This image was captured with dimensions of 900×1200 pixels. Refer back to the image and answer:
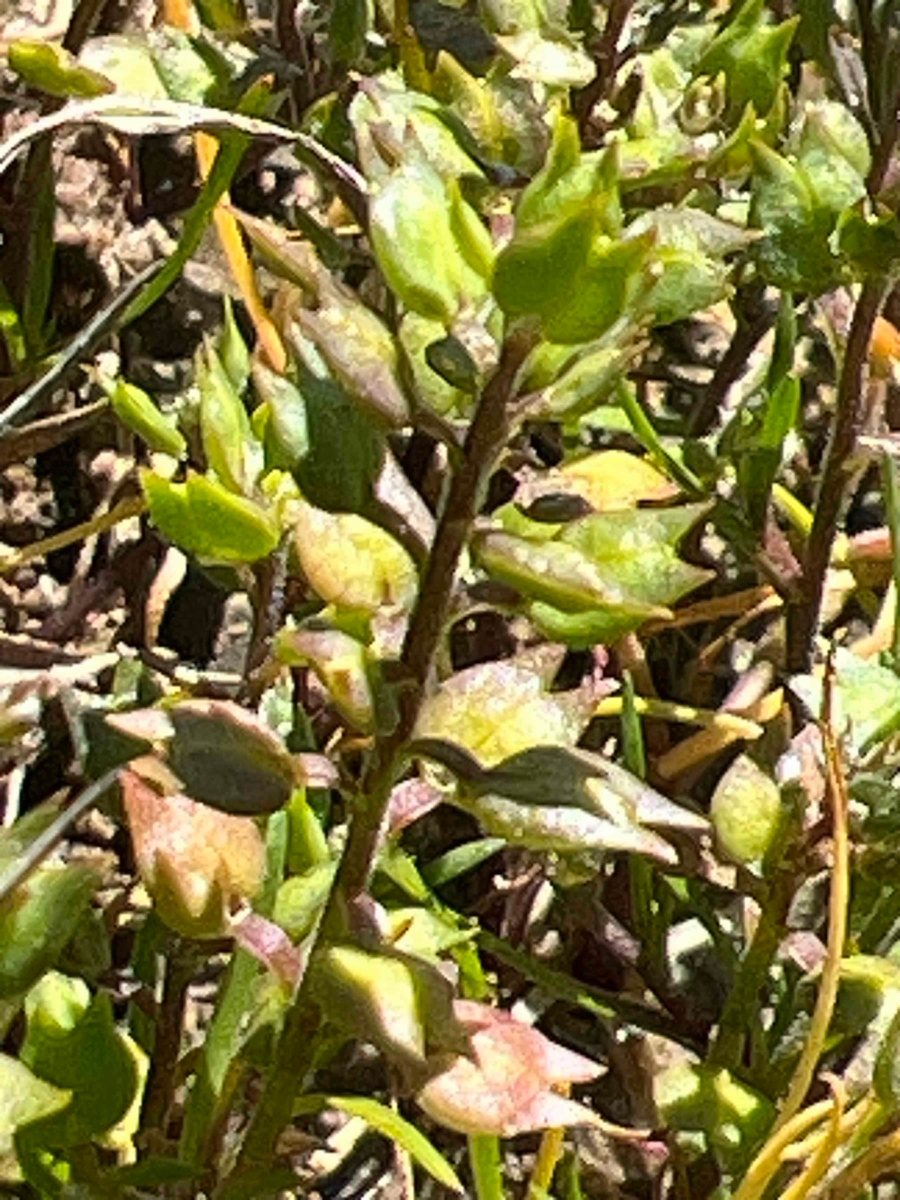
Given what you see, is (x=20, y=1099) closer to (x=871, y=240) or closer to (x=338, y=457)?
(x=338, y=457)

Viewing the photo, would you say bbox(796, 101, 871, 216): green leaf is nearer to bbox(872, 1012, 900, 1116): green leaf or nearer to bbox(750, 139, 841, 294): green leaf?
bbox(750, 139, 841, 294): green leaf

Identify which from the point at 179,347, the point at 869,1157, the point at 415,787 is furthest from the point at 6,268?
the point at 869,1157

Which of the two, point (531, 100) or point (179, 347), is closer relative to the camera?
point (531, 100)

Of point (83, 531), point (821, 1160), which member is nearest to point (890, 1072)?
point (821, 1160)

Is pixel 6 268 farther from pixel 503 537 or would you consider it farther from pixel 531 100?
pixel 503 537

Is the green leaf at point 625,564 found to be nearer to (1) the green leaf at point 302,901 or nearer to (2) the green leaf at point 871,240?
(1) the green leaf at point 302,901
